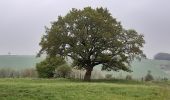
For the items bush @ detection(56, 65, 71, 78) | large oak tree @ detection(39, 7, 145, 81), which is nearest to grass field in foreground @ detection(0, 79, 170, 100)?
large oak tree @ detection(39, 7, 145, 81)

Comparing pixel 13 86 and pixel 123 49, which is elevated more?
pixel 123 49

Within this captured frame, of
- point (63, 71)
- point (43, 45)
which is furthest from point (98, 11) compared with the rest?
point (63, 71)

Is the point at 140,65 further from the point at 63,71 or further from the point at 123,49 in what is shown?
the point at 123,49

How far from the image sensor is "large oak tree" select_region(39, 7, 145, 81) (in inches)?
2793

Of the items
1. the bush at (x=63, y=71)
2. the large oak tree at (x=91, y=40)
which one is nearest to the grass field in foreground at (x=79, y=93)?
the large oak tree at (x=91, y=40)

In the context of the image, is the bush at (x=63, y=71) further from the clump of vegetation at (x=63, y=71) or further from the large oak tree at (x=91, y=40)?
the large oak tree at (x=91, y=40)

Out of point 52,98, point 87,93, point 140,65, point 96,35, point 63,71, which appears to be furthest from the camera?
point 140,65

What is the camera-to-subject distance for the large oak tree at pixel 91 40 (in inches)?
2793

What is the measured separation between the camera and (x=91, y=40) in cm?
7138

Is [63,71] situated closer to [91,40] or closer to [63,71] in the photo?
[63,71]

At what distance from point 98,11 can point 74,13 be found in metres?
4.42

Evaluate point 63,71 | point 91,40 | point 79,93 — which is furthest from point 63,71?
point 79,93

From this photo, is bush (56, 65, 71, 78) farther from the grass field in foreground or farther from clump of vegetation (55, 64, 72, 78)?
the grass field in foreground

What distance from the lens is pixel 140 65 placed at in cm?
17950
